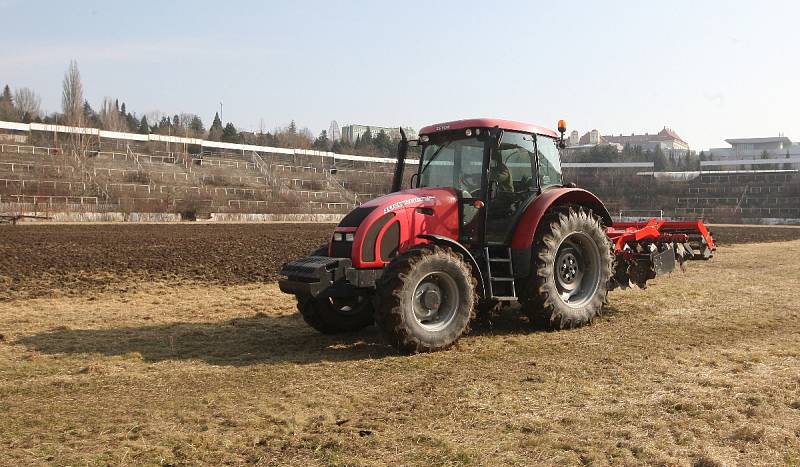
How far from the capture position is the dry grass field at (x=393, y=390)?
4.10m

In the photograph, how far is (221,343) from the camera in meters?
7.31

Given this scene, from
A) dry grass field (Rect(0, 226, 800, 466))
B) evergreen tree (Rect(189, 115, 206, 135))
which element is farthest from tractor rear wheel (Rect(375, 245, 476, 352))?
evergreen tree (Rect(189, 115, 206, 135))

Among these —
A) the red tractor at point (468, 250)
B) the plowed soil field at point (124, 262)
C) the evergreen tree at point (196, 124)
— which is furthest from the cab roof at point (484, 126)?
the evergreen tree at point (196, 124)

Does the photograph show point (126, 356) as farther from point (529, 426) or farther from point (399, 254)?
point (529, 426)

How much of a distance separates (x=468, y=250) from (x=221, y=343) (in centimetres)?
286

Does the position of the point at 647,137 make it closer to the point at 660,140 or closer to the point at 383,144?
the point at 660,140

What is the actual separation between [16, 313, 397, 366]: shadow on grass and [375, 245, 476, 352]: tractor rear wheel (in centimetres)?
42

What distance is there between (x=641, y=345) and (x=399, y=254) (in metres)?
2.68

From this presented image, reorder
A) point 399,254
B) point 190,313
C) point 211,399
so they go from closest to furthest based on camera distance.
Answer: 1. point 211,399
2. point 399,254
3. point 190,313

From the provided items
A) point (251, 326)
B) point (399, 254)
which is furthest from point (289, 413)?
point (251, 326)

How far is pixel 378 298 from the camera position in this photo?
634cm

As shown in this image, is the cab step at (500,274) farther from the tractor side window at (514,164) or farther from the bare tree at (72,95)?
the bare tree at (72,95)

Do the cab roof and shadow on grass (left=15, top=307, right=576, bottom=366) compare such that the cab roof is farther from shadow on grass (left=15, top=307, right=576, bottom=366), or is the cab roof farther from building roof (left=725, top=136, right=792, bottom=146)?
building roof (left=725, top=136, right=792, bottom=146)

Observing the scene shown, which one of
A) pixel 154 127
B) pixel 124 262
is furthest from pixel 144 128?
pixel 124 262
